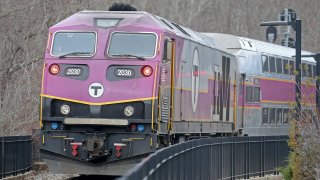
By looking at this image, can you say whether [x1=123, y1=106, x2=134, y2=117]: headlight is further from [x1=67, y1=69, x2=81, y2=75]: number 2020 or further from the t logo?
[x1=67, y1=69, x2=81, y2=75]: number 2020

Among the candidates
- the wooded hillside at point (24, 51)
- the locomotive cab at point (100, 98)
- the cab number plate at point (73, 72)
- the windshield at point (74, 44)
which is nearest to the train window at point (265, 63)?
the wooded hillside at point (24, 51)

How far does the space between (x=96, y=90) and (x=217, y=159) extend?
11.2 feet

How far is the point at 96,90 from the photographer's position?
69.7 feet

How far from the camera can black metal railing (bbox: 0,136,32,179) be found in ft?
74.5

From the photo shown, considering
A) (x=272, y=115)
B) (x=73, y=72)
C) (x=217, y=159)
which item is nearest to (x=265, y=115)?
(x=272, y=115)

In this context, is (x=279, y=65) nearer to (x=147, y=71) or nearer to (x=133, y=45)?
(x=133, y=45)

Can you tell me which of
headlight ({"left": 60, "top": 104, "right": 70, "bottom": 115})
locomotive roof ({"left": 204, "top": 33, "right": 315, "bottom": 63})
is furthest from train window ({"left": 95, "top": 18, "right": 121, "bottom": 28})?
locomotive roof ({"left": 204, "top": 33, "right": 315, "bottom": 63})

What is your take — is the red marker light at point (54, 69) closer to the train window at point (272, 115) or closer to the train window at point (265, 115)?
the train window at point (265, 115)

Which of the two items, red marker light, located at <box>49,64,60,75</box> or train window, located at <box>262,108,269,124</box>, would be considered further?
train window, located at <box>262,108,269,124</box>

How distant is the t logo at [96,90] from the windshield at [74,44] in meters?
0.76

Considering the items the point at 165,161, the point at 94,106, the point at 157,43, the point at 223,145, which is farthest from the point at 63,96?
the point at 165,161

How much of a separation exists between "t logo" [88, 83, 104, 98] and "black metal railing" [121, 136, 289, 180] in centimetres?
245

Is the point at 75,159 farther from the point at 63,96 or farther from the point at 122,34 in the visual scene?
the point at 122,34

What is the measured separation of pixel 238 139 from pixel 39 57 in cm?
1383
